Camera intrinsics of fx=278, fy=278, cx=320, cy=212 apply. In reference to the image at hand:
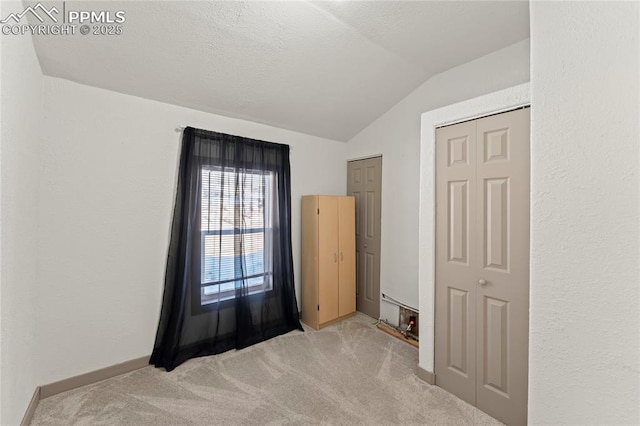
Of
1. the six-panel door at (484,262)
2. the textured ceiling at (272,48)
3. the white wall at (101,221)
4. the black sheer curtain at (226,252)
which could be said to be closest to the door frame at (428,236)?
the six-panel door at (484,262)

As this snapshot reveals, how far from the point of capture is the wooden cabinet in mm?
3277

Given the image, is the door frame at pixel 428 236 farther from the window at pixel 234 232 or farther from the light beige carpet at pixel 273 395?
the window at pixel 234 232

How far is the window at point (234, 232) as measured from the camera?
2.75m

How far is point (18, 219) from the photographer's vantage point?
5.21 ft

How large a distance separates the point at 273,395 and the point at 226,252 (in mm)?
1376

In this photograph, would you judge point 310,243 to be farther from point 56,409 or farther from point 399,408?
point 56,409

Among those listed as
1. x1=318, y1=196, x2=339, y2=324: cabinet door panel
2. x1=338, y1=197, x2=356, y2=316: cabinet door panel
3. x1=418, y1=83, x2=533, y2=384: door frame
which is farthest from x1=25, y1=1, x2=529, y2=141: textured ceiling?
x1=338, y1=197, x2=356, y2=316: cabinet door panel

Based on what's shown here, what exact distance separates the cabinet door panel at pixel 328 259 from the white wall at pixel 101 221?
160 cm

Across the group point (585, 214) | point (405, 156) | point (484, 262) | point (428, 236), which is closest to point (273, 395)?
point (428, 236)

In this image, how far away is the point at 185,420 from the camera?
73.3 inches

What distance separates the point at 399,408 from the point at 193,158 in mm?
2677

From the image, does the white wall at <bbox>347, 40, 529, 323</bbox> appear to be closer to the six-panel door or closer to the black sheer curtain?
the six-panel door

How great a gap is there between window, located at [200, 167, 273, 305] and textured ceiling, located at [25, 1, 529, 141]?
0.73 meters

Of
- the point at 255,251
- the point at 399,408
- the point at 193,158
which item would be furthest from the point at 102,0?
the point at 399,408
